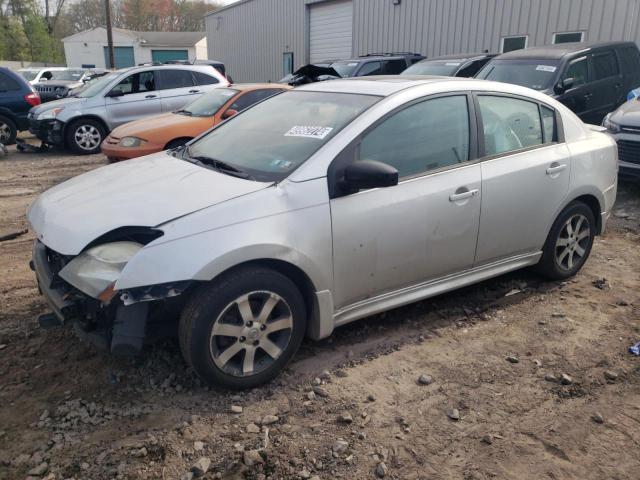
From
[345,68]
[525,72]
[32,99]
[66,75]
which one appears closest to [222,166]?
[525,72]

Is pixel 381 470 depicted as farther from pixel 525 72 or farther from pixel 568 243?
pixel 525 72

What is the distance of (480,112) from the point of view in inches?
153

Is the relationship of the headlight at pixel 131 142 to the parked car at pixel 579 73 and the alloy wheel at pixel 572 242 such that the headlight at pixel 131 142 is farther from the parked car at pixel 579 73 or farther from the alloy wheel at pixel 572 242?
the alloy wheel at pixel 572 242

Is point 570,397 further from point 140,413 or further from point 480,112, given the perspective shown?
point 140,413

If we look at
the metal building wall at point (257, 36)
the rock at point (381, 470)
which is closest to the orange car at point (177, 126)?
the rock at point (381, 470)

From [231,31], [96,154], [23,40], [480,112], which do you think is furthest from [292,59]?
[23,40]

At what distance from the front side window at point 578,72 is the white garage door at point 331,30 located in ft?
38.6

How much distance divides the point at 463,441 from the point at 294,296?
45.7 inches

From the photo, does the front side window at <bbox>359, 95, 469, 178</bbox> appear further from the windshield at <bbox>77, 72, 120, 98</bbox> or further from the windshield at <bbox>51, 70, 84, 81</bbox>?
the windshield at <bbox>51, 70, 84, 81</bbox>

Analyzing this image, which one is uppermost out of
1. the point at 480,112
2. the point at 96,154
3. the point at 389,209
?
the point at 480,112

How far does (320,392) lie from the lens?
10.3 ft

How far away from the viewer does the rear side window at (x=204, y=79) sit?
11562mm

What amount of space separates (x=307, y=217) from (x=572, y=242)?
2.64 meters

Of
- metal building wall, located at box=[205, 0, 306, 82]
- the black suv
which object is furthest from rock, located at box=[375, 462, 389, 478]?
metal building wall, located at box=[205, 0, 306, 82]
